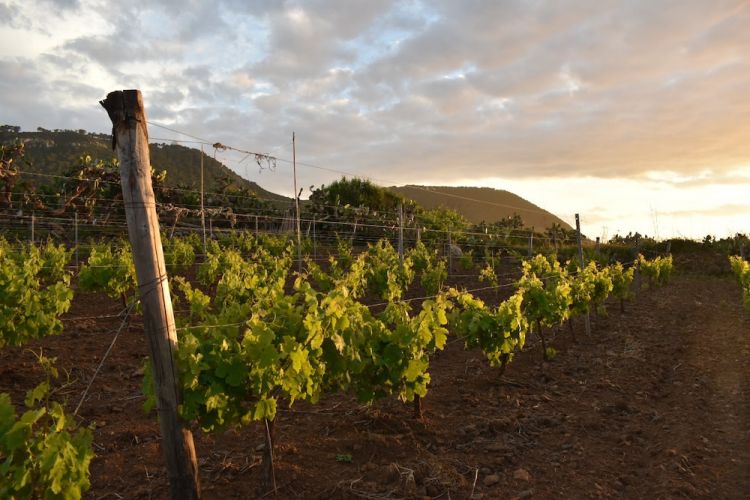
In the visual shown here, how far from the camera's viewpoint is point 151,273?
354 centimetres

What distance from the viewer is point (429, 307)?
5.66m

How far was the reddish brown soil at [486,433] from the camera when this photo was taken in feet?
15.1

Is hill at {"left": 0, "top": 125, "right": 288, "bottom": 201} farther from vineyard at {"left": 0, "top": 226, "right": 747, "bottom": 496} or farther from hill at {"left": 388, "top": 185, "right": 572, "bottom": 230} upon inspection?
vineyard at {"left": 0, "top": 226, "right": 747, "bottom": 496}

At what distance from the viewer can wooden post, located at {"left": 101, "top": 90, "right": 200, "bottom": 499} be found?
3.52m

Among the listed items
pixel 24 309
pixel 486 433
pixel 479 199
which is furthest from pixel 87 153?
pixel 486 433

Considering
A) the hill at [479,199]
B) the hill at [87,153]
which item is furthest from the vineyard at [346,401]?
the hill at [479,199]

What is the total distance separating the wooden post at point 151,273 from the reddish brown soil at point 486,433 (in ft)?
2.77

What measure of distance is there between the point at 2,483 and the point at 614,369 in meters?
7.93

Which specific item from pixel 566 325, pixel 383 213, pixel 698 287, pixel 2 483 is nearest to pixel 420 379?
pixel 2 483

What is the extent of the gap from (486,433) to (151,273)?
385 centimetres

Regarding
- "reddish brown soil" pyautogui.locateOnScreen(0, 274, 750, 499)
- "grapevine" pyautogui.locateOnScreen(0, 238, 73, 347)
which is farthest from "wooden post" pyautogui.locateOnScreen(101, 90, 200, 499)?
"grapevine" pyautogui.locateOnScreen(0, 238, 73, 347)

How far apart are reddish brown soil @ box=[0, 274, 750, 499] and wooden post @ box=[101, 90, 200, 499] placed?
0.85m

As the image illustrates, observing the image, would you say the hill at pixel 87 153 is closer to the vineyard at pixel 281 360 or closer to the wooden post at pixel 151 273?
the vineyard at pixel 281 360

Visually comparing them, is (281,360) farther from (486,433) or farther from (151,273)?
(486,433)
